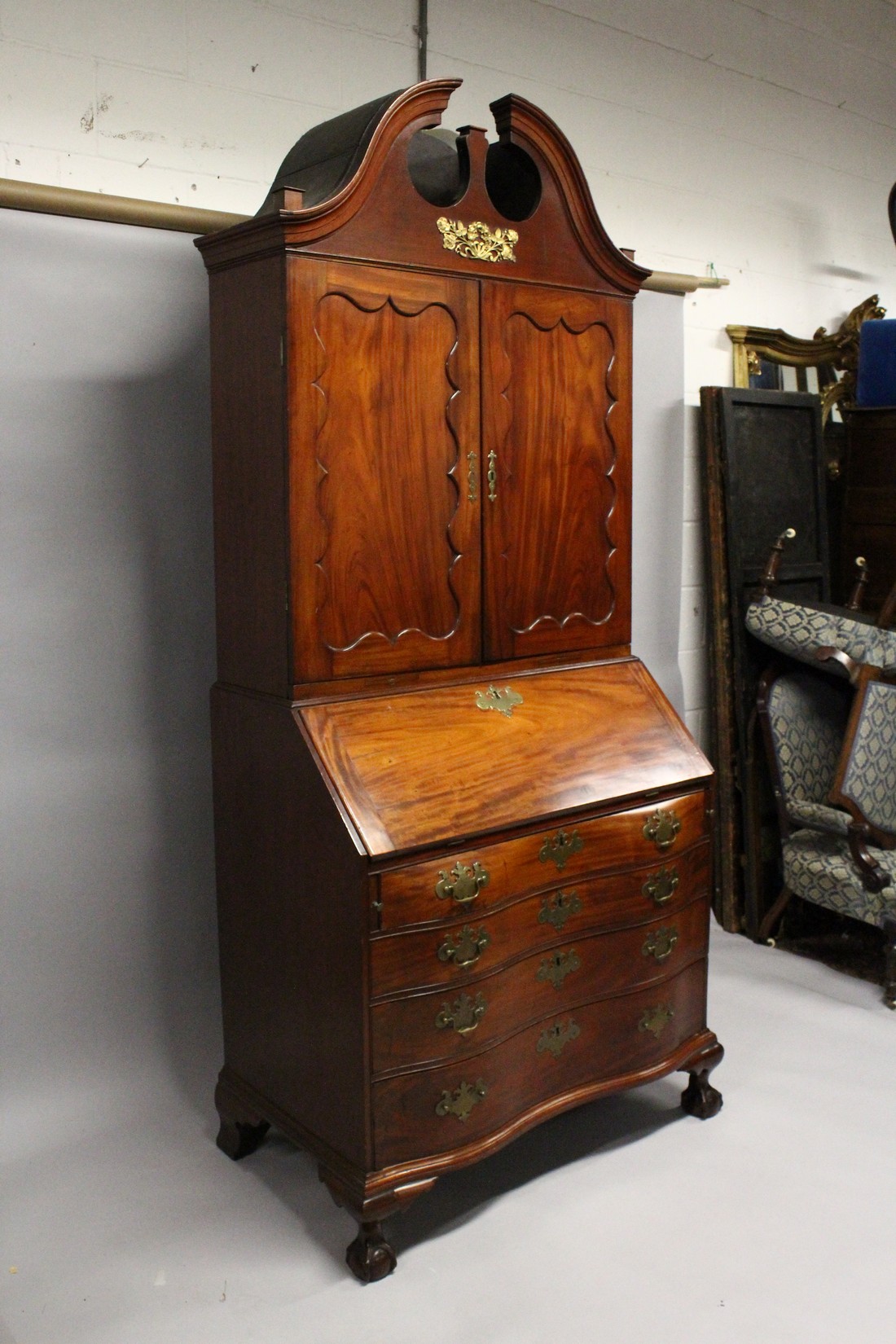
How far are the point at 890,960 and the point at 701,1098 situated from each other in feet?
2.63

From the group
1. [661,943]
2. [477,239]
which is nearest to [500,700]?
[661,943]

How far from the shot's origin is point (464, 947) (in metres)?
2.20

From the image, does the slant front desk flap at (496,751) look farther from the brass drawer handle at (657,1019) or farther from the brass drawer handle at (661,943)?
the brass drawer handle at (657,1019)

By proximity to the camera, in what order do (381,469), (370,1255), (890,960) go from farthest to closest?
(890,960), (381,469), (370,1255)

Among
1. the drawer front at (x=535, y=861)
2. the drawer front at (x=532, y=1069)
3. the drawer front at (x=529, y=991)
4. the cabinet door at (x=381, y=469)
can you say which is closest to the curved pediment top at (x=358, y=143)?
the cabinet door at (x=381, y=469)

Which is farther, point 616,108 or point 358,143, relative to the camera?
point 616,108

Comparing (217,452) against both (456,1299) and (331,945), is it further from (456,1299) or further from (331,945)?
(456,1299)

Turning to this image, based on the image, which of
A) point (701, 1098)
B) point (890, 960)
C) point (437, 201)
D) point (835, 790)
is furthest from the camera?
point (835, 790)

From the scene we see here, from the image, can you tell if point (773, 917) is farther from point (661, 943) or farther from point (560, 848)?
point (560, 848)

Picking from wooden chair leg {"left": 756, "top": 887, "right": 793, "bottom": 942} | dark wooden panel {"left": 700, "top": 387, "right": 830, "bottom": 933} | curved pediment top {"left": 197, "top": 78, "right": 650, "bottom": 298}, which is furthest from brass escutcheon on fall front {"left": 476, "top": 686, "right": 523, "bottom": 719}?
wooden chair leg {"left": 756, "top": 887, "right": 793, "bottom": 942}

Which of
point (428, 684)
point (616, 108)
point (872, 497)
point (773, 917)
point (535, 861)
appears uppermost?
point (616, 108)

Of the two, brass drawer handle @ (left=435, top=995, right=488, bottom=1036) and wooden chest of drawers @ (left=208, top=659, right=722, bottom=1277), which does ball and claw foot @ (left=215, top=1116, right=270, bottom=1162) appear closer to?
wooden chest of drawers @ (left=208, top=659, right=722, bottom=1277)

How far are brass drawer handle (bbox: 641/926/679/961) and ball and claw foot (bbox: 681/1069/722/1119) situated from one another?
32cm

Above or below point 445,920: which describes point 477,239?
above
